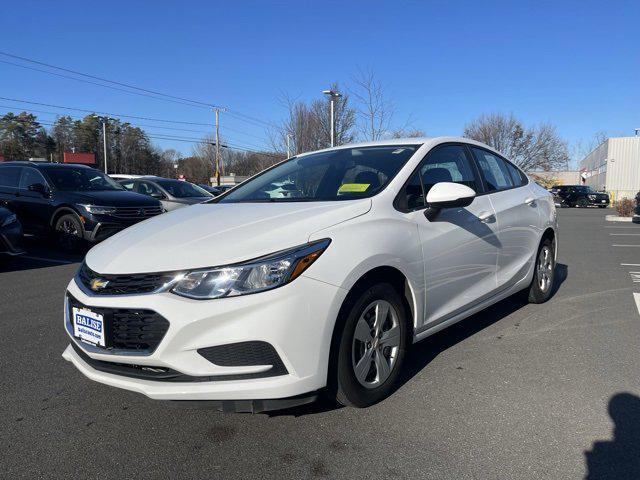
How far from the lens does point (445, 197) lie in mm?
3213

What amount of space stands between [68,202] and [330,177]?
6.99m

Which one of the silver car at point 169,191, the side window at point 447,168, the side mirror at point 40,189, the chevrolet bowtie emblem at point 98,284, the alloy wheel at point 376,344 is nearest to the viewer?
the chevrolet bowtie emblem at point 98,284

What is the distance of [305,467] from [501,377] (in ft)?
5.44

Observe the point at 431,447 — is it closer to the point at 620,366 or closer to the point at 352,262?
the point at 352,262

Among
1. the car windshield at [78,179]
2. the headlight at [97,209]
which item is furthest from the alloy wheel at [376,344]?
the car windshield at [78,179]

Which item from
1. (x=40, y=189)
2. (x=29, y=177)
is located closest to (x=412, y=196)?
(x=40, y=189)

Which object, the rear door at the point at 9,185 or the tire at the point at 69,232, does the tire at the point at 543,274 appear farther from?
the rear door at the point at 9,185

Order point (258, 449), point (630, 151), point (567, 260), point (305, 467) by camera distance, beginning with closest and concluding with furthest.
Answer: point (305, 467)
point (258, 449)
point (567, 260)
point (630, 151)

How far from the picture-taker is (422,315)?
3.27m

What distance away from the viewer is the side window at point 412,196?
322 cm

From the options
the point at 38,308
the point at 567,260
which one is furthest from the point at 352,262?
the point at 567,260

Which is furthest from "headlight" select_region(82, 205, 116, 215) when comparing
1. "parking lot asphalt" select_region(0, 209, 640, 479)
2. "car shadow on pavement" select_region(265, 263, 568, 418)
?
"car shadow on pavement" select_region(265, 263, 568, 418)

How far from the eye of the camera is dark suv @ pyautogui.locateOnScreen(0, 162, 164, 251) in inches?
352

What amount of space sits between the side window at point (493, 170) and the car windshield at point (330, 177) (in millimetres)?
973
